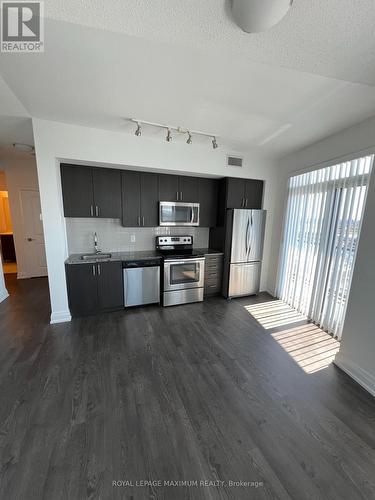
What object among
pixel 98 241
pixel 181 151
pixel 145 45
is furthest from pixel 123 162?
pixel 145 45

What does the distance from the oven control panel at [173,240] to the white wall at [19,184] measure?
3511mm

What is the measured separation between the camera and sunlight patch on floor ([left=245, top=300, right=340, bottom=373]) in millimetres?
2336

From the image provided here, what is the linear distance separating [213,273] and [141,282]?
1435mm

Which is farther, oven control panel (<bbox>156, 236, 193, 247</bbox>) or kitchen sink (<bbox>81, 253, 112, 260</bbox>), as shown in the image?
oven control panel (<bbox>156, 236, 193, 247</bbox>)

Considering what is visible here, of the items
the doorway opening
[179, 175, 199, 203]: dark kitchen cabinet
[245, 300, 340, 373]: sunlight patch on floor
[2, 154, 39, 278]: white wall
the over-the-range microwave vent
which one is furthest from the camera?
the doorway opening

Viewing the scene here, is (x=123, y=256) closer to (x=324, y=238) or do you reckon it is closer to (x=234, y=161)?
(x=234, y=161)

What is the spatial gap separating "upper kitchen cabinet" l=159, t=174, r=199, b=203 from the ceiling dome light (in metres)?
2.65

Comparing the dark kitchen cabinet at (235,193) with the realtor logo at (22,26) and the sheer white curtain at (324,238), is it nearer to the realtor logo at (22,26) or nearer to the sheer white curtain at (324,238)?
the sheer white curtain at (324,238)

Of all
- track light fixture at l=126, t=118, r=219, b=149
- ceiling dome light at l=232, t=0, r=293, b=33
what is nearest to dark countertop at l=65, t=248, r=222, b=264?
track light fixture at l=126, t=118, r=219, b=149

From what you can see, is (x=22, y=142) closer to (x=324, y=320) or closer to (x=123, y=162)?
(x=123, y=162)

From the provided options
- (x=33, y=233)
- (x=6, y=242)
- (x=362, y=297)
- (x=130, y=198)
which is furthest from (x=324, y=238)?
(x=6, y=242)

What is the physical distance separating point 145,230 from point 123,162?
1.31 meters

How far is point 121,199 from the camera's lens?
3371 mm

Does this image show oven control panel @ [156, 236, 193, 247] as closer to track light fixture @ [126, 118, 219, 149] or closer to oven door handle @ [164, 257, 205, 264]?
oven door handle @ [164, 257, 205, 264]
